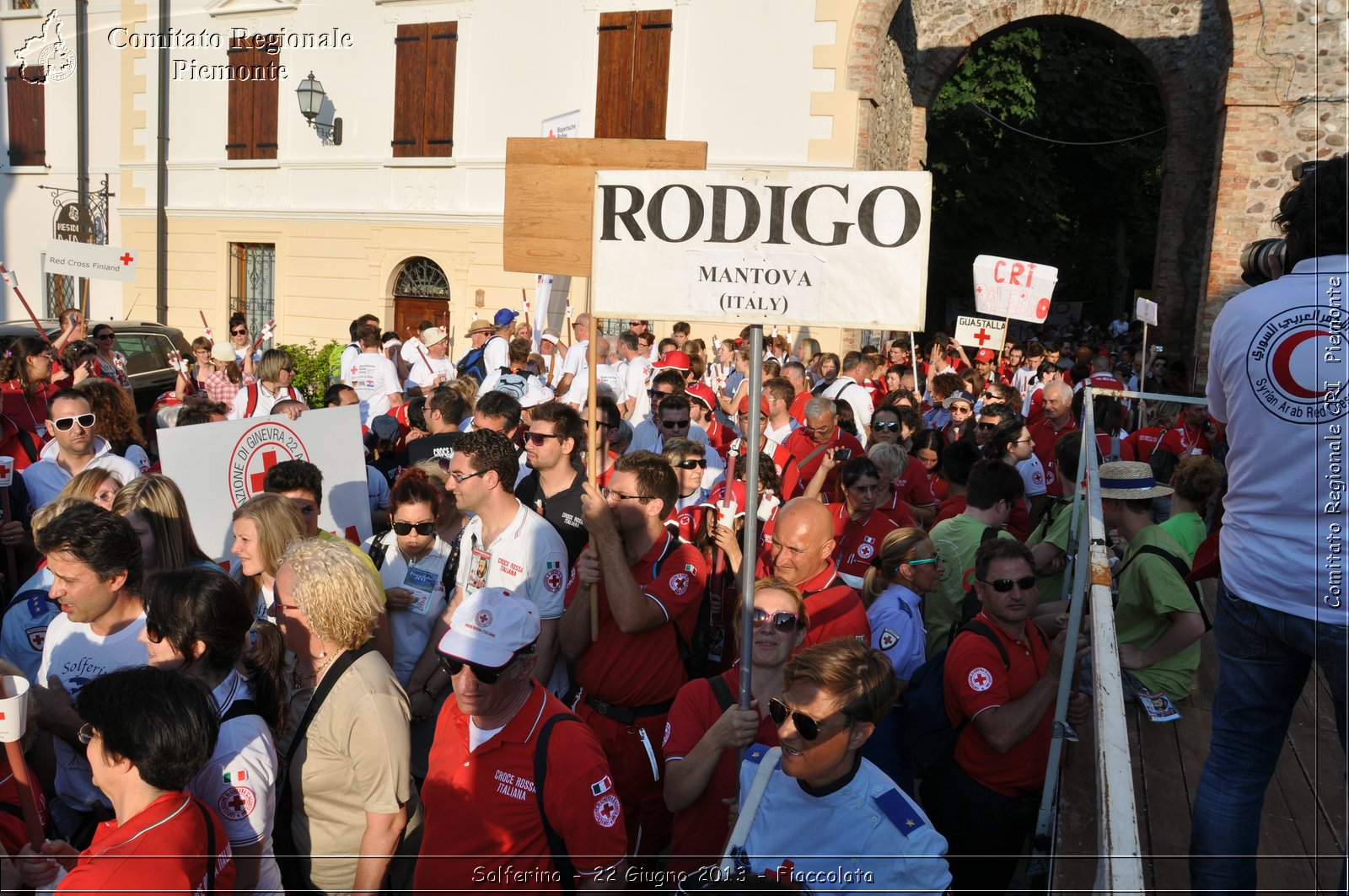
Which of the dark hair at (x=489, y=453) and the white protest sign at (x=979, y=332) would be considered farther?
the white protest sign at (x=979, y=332)

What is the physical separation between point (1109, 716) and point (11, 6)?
2806 cm

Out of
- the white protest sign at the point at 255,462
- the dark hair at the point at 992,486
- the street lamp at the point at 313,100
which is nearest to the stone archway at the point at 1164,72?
the street lamp at the point at 313,100

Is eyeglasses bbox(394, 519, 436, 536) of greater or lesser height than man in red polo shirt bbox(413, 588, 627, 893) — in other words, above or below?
above

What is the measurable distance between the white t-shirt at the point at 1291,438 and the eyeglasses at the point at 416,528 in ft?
10.1

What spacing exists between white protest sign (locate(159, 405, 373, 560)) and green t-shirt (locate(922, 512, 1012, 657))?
3083 millimetres

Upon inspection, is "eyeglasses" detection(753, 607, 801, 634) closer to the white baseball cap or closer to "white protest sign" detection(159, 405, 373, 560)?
the white baseball cap

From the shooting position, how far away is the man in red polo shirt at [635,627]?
396 cm

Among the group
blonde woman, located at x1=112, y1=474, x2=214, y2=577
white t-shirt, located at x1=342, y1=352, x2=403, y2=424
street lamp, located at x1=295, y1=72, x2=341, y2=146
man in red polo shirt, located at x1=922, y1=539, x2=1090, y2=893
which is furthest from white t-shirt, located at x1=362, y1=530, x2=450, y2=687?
street lamp, located at x1=295, y1=72, x2=341, y2=146

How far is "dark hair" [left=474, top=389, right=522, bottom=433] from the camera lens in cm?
623

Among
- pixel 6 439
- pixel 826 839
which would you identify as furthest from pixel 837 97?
pixel 826 839

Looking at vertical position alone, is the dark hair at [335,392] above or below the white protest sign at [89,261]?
below

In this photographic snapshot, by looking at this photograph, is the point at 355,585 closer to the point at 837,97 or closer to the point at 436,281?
the point at 837,97

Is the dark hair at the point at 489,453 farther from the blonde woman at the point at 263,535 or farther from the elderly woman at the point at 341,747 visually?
the elderly woman at the point at 341,747

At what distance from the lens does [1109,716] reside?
1.97 meters
